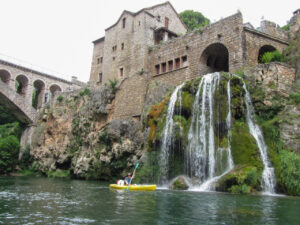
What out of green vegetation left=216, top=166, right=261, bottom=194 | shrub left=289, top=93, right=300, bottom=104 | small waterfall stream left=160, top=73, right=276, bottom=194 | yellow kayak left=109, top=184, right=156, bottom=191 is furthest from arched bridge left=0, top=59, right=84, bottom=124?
green vegetation left=216, top=166, right=261, bottom=194

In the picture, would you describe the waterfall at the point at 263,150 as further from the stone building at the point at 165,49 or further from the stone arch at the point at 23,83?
the stone arch at the point at 23,83

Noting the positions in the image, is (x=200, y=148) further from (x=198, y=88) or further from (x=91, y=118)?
(x=91, y=118)

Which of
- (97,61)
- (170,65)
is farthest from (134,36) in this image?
(97,61)

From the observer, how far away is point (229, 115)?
57.3 ft

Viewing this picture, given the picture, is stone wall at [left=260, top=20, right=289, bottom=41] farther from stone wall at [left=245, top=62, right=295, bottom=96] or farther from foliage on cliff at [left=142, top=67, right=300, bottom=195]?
foliage on cliff at [left=142, top=67, right=300, bottom=195]

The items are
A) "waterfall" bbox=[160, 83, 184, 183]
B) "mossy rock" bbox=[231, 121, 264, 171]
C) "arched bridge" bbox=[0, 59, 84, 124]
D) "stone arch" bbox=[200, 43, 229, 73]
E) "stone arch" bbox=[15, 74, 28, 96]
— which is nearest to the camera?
"mossy rock" bbox=[231, 121, 264, 171]

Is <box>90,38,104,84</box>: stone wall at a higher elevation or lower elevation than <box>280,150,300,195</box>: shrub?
higher

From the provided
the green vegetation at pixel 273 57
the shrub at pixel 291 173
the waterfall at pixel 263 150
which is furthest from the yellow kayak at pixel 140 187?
the green vegetation at pixel 273 57

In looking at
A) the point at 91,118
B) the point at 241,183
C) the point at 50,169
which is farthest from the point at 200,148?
the point at 50,169

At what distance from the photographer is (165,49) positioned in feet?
93.1

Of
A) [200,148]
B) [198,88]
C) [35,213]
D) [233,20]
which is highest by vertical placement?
[233,20]

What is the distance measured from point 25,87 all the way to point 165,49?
2061 cm

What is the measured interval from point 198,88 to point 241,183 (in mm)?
7077

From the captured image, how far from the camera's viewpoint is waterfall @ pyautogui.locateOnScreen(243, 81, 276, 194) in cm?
1474
